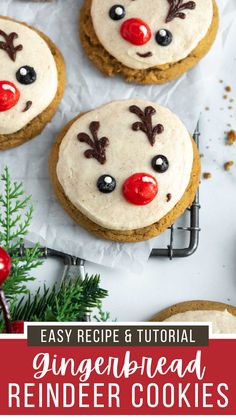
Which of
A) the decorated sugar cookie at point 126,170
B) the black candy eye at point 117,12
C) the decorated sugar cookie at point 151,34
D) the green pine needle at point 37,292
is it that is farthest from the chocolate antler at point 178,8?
the green pine needle at point 37,292

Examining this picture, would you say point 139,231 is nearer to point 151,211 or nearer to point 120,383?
point 151,211

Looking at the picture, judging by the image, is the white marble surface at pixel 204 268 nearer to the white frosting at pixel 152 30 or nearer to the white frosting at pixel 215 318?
the white frosting at pixel 215 318

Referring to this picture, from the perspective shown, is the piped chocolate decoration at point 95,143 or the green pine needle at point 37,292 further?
the piped chocolate decoration at point 95,143

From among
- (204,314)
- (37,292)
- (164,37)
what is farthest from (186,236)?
(164,37)

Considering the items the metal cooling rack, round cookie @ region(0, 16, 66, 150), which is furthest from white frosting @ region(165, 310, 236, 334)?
round cookie @ region(0, 16, 66, 150)

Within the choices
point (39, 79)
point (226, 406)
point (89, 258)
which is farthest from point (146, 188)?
point (226, 406)

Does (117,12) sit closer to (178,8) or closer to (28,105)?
(178,8)

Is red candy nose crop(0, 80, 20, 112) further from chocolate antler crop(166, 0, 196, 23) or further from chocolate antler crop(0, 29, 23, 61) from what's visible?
chocolate antler crop(166, 0, 196, 23)
